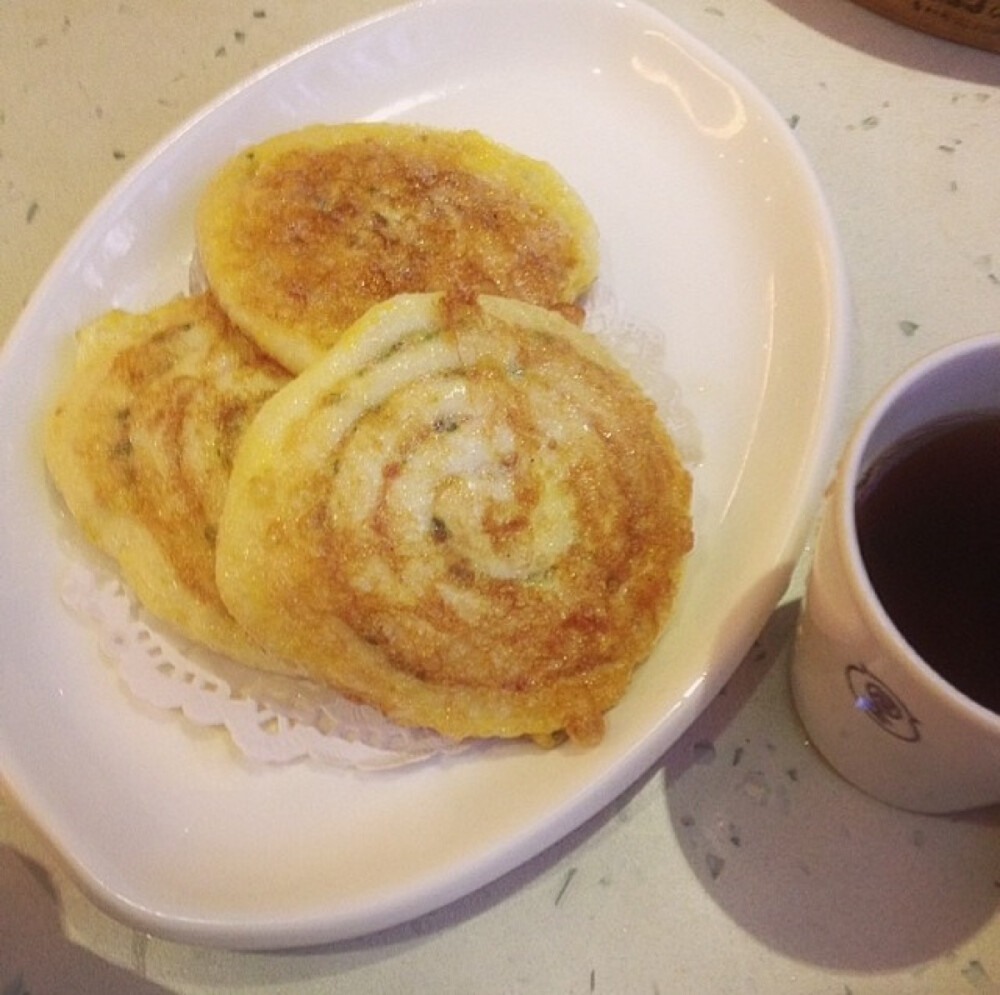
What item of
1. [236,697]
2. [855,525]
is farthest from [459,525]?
[855,525]

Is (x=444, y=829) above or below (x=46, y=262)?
below

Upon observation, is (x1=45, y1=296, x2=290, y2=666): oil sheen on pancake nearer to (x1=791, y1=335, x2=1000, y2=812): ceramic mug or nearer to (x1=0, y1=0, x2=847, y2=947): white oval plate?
(x1=0, y1=0, x2=847, y2=947): white oval plate

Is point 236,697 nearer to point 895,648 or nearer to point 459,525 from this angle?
point 459,525

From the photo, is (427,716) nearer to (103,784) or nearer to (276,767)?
(276,767)

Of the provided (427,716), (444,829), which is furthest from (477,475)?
(444,829)

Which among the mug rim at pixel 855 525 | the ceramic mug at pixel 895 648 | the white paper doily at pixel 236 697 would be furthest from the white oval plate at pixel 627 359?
the mug rim at pixel 855 525

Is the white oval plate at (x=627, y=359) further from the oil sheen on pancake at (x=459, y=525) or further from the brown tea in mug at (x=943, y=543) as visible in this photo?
the brown tea in mug at (x=943, y=543)
